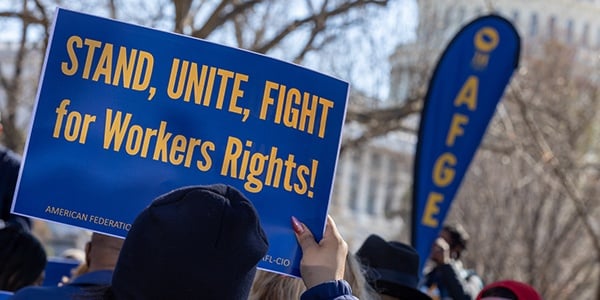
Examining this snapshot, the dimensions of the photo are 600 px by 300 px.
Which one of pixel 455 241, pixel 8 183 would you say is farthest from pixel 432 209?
pixel 8 183

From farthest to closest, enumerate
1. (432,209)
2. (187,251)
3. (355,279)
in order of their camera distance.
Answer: (432,209), (355,279), (187,251)

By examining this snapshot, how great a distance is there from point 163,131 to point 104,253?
54cm

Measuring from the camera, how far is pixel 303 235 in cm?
320

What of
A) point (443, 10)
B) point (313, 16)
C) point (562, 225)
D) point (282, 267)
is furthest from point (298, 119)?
point (562, 225)

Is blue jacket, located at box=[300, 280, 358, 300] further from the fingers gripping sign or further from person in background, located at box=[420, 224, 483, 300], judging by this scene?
person in background, located at box=[420, 224, 483, 300]

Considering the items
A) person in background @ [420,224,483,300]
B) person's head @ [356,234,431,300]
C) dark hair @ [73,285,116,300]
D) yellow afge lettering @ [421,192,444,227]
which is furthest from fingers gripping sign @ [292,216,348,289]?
yellow afge lettering @ [421,192,444,227]

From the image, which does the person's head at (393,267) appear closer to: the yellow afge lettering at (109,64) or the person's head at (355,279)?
the person's head at (355,279)

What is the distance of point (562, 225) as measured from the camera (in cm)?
2342

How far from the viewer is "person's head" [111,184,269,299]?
236cm

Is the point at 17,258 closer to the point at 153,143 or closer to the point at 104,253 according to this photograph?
the point at 104,253

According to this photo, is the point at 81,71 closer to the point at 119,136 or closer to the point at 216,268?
the point at 119,136

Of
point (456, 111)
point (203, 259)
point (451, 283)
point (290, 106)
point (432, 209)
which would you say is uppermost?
point (456, 111)

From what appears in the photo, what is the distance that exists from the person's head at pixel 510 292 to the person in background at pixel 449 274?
155cm

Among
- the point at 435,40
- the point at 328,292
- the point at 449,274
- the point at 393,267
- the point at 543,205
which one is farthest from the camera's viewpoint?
the point at 543,205
